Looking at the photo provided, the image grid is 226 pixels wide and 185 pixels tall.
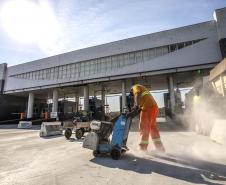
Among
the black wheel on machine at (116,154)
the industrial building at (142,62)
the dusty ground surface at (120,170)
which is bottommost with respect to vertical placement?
the dusty ground surface at (120,170)

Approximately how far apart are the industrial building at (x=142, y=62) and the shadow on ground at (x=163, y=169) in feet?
58.1

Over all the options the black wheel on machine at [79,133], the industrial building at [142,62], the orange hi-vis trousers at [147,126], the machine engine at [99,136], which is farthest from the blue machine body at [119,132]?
the industrial building at [142,62]

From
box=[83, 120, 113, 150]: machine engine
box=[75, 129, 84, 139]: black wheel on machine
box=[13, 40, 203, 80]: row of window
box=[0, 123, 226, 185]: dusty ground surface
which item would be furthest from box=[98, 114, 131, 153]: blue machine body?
box=[13, 40, 203, 80]: row of window

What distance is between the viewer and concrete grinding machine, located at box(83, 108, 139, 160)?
469cm

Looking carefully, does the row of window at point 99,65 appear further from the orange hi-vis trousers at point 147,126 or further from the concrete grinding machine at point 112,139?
the concrete grinding machine at point 112,139

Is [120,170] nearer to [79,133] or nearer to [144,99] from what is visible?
[144,99]

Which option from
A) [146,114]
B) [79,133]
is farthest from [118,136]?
[79,133]

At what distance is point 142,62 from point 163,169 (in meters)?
20.2

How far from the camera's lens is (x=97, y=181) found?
3.12 m

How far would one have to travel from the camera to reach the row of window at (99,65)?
22.8 m

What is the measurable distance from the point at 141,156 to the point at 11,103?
124ft

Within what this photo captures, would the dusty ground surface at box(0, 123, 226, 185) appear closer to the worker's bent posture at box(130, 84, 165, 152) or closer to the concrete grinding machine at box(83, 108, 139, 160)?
the concrete grinding machine at box(83, 108, 139, 160)

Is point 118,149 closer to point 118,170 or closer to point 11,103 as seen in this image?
point 118,170

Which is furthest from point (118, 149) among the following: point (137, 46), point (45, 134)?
point (137, 46)
